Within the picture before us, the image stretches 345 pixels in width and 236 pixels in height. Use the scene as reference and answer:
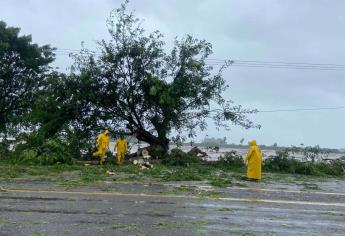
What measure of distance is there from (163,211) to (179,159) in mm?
14009

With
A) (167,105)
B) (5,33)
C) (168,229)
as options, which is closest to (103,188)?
(168,229)

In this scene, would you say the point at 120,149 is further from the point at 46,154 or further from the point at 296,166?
the point at 296,166

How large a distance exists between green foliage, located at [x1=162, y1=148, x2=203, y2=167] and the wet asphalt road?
914 centimetres

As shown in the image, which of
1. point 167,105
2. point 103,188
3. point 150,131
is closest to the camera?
point 103,188

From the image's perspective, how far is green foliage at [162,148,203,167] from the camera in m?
24.1

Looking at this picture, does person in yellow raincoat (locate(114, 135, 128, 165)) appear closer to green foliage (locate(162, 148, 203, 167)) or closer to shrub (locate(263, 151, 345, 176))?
green foliage (locate(162, 148, 203, 167))

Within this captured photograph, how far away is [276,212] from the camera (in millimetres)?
10859

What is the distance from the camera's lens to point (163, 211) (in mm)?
10281

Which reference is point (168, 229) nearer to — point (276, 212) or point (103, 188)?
point (276, 212)

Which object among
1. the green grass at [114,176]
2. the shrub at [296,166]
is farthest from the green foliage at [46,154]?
the shrub at [296,166]

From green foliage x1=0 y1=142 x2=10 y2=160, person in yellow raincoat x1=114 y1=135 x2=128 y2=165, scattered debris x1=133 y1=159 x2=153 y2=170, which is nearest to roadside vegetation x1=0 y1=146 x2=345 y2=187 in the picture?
scattered debris x1=133 y1=159 x2=153 y2=170

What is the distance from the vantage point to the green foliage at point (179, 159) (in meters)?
24.1

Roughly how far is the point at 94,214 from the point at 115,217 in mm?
497

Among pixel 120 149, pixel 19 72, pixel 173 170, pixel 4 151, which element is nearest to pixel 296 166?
pixel 173 170
